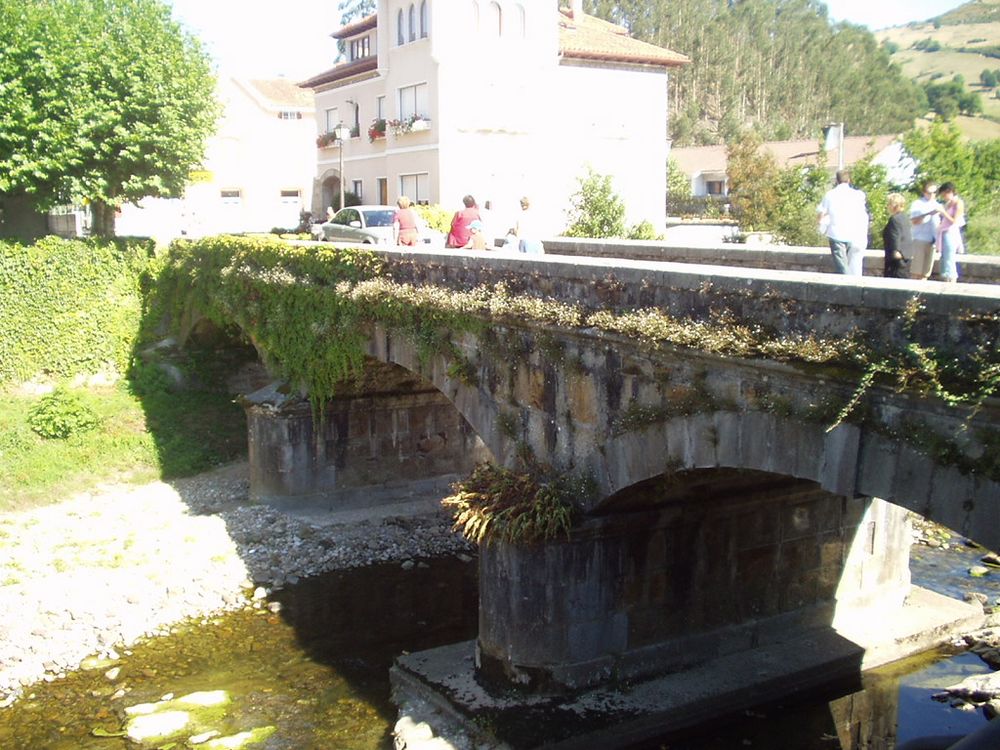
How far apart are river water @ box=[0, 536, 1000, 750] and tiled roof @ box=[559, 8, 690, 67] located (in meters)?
24.6

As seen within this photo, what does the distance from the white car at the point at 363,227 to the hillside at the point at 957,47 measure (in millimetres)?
88545

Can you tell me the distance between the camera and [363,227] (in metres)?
26.6

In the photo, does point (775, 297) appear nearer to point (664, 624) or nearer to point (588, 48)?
point (664, 624)

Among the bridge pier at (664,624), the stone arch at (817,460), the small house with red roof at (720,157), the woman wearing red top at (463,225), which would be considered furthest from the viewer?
the small house with red roof at (720,157)

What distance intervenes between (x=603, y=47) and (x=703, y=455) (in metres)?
30.8

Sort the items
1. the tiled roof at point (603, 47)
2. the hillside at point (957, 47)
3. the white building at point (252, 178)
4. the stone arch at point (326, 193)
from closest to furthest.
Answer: the tiled roof at point (603, 47)
the stone arch at point (326, 193)
the white building at point (252, 178)
the hillside at point (957, 47)

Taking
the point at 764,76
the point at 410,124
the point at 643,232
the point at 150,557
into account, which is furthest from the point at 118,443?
the point at 764,76

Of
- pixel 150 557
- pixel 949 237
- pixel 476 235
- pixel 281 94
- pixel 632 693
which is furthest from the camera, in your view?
pixel 281 94

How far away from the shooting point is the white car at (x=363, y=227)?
84.7 feet

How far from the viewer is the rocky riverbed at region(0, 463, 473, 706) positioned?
1501 cm

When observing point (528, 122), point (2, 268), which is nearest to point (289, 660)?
point (2, 268)

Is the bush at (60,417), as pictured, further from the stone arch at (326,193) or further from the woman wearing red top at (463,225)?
the stone arch at (326,193)

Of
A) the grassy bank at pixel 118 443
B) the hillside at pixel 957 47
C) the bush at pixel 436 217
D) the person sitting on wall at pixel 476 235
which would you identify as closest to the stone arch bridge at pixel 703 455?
the person sitting on wall at pixel 476 235

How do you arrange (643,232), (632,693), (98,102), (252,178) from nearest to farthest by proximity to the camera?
(632,693) < (98,102) < (643,232) < (252,178)
